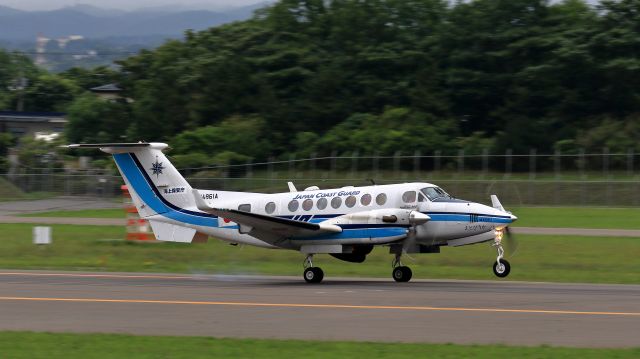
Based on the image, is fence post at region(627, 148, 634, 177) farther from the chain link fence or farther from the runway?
the runway

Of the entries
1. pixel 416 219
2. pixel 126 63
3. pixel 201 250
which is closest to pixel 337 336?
pixel 416 219

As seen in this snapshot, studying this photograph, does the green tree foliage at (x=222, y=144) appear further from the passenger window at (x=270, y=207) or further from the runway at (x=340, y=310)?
the runway at (x=340, y=310)

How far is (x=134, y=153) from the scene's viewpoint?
94.1 feet

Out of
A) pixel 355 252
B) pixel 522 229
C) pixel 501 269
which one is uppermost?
pixel 355 252

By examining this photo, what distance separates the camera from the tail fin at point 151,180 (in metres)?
28.6

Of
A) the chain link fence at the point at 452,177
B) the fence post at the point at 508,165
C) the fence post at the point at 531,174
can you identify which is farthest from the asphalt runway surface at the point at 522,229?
the fence post at the point at 508,165

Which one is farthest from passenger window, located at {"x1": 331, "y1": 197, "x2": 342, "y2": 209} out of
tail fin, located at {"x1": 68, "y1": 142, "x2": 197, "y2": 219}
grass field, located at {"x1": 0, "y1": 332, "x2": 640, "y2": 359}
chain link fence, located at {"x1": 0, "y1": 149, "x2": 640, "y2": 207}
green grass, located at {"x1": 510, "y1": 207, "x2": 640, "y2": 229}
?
chain link fence, located at {"x1": 0, "y1": 149, "x2": 640, "y2": 207}

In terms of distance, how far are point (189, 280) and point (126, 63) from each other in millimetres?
70915

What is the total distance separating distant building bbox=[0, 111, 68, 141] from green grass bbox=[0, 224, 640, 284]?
60.8 metres

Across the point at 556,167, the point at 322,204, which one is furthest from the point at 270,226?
the point at 556,167

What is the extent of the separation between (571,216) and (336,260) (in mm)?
19696

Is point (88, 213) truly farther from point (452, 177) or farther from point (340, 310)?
point (340, 310)

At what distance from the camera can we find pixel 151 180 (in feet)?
94.1

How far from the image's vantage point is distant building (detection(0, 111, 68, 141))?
99706 millimetres
